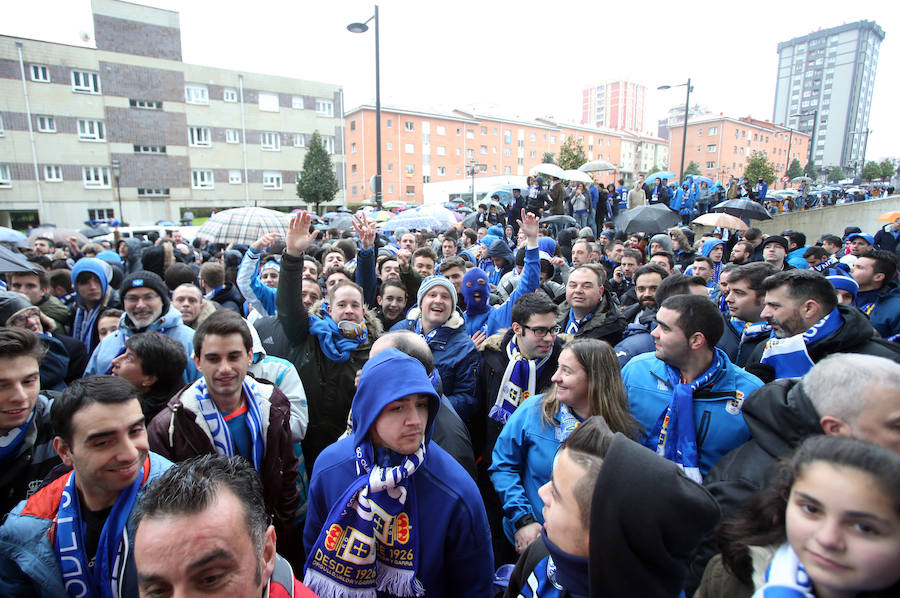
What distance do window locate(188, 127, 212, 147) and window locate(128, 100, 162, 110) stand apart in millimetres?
2639

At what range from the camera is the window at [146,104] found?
3623cm

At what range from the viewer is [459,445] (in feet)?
8.92

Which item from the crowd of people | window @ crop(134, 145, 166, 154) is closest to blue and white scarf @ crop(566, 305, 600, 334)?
the crowd of people

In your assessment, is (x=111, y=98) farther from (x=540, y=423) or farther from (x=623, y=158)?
(x=623, y=158)

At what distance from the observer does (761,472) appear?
2.08 meters


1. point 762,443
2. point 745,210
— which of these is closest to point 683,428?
point 762,443

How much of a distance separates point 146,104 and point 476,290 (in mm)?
43110

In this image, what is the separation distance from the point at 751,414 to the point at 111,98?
4586 cm

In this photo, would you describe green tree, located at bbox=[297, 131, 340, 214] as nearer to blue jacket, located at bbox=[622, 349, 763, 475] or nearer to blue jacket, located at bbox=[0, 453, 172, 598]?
blue jacket, located at bbox=[622, 349, 763, 475]

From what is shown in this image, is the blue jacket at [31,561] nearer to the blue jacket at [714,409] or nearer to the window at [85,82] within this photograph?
the blue jacket at [714,409]

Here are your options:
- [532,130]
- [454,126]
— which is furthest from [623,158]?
[454,126]

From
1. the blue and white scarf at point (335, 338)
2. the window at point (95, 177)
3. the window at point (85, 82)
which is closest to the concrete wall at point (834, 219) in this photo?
the blue and white scarf at point (335, 338)

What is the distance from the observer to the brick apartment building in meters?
59.5

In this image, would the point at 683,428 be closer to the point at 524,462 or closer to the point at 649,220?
the point at 524,462
